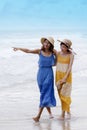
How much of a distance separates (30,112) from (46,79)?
887 millimetres

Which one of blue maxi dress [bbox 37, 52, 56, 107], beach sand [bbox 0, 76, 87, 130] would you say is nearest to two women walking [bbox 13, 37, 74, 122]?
blue maxi dress [bbox 37, 52, 56, 107]

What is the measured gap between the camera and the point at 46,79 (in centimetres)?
880

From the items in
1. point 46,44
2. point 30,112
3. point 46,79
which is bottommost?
point 30,112

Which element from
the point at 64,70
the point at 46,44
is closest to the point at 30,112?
the point at 64,70

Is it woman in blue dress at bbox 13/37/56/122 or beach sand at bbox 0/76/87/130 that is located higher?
woman in blue dress at bbox 13/37/56/122

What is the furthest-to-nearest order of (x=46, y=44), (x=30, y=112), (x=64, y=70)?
1. (x=30, y=112)
2. (x=64, y=70)
3. (x=46, y=44)

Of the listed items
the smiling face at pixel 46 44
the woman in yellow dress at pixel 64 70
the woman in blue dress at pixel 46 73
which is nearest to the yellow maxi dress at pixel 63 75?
the woman in yellow dress at pixel 64 70

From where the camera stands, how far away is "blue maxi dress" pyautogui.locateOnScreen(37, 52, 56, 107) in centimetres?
879

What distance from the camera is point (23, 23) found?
225ft

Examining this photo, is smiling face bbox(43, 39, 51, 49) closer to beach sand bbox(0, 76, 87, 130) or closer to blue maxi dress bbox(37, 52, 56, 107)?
blue maxi dress bbox(37, 52, 56, 107)

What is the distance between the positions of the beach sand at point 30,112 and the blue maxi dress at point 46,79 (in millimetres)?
262

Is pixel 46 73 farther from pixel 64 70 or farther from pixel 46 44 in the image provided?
pixel 46 44

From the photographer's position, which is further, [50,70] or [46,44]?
[50,70]

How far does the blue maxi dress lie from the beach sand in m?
0.26
